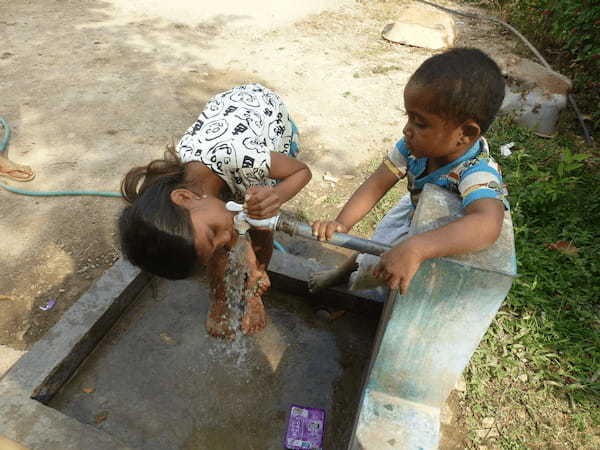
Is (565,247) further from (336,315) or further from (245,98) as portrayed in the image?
(245,98)

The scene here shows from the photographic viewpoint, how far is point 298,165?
223 centimetres

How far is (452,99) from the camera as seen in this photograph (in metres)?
1.46

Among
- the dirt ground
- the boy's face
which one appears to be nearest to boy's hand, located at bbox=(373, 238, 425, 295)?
the boy's face

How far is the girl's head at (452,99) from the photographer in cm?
146

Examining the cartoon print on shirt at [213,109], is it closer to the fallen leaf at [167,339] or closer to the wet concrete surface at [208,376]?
the wet concrete surface at [208,376]

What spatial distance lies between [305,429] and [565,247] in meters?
2.22

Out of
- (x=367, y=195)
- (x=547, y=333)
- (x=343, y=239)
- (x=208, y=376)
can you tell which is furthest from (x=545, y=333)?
(x=208, y=376)

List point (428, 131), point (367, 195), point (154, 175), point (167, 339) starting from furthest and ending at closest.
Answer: point (167, 339)
point (154, 175)
point (367, 195)
point (428, 131)

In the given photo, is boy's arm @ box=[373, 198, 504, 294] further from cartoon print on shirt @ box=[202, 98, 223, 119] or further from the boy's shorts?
cartoon print on shirt @ box=[202, 98, 223, 119]

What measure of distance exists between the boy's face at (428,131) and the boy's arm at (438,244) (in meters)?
0.36

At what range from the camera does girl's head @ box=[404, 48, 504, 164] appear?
1459mm

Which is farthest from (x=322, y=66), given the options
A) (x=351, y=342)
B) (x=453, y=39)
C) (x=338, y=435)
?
(x=338, y=435)

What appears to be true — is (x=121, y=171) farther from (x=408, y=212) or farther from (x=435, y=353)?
(x=435, y=353)

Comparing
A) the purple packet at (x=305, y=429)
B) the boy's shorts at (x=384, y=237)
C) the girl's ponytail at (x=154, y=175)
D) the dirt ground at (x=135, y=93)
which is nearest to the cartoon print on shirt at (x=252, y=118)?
the girl's ponytail at (x=154, y=175)
